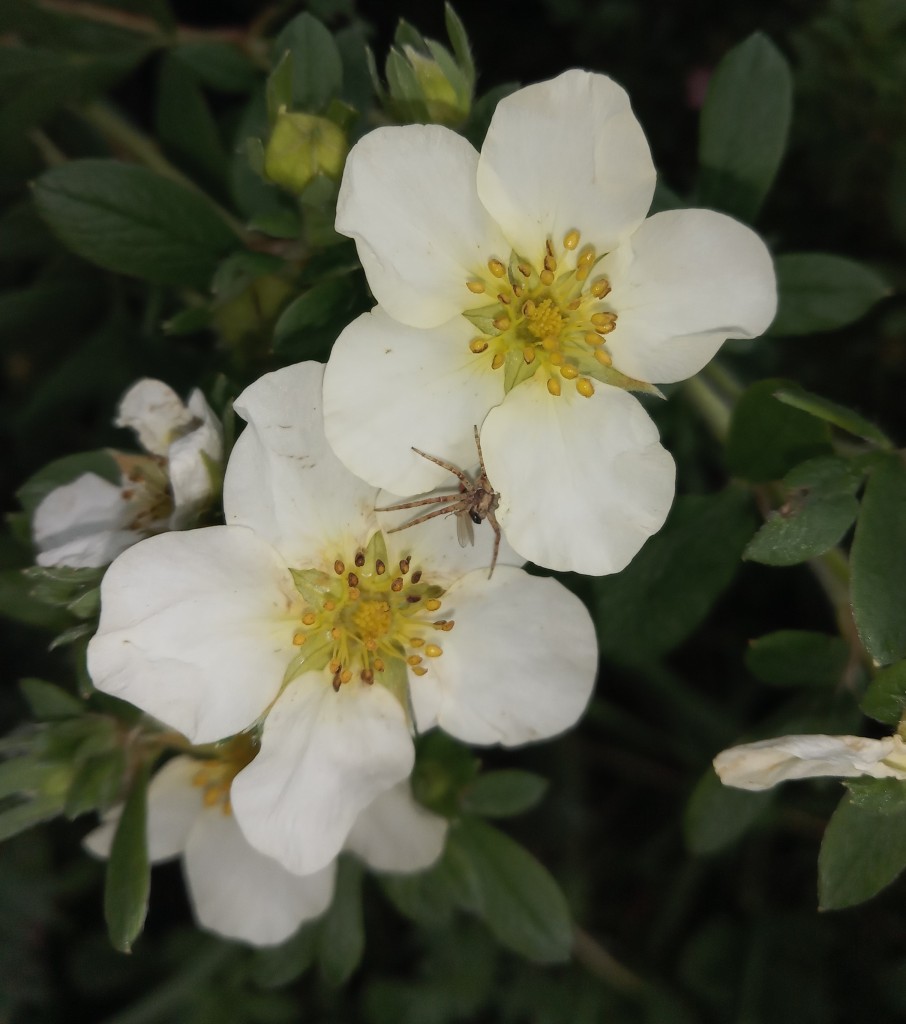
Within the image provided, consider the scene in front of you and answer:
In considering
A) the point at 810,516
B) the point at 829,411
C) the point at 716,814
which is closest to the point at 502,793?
the point at 716,814

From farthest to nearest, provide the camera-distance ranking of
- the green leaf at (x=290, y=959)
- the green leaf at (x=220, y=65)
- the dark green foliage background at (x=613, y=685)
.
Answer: the dark green foliage background at (x=613, y=685), the green leaf at (x=220, y=65), the green leaf at (x=290, y=959)

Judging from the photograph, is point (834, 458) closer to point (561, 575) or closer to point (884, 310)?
point (561, 575)

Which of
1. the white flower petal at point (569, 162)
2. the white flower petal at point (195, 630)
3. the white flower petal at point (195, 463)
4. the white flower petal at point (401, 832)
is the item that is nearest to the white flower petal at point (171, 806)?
the white flower petal at point (401, 832)

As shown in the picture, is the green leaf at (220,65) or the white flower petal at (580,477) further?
the green leaf at (220,65)

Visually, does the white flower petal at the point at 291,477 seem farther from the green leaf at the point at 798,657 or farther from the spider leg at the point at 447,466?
the green leaf at the point at 798,657

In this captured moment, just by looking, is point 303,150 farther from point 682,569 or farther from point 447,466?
point 682,569
